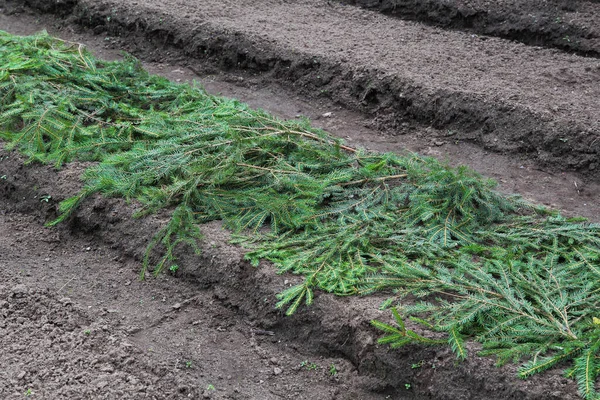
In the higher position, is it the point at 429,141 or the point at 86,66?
the point at 86,66

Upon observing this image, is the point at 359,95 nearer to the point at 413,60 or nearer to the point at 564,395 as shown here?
the point at 413,60

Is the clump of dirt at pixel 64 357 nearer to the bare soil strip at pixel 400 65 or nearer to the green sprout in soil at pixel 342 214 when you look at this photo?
the green sprout in soil at pixel 342 214

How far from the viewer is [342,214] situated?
4840mm

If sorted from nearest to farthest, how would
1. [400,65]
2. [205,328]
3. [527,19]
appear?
[205,328] < [400,65] < [527,19]

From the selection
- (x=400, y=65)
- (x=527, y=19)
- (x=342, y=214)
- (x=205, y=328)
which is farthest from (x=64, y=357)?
(x=527, y=19)

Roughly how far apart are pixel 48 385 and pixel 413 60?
5.09m

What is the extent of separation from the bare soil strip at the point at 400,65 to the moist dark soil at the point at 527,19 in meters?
0.30

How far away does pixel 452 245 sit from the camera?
451 cm

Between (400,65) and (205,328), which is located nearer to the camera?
(205,328)

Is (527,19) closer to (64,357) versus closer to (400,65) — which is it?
(400,65)

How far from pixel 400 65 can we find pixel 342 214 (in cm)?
308

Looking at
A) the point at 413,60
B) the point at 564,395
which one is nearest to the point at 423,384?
the point at 564,395

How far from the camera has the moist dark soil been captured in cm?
798

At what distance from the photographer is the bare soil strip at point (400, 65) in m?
6.39
